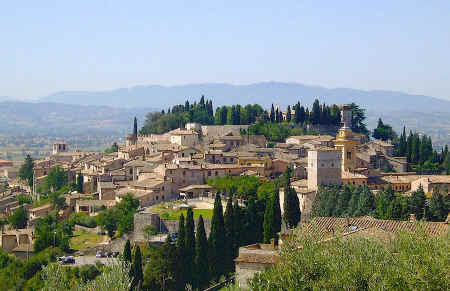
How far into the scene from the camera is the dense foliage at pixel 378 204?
3859cm

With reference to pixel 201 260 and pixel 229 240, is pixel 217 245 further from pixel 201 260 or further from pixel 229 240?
pixel 201 260

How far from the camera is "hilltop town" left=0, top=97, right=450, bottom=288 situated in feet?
139

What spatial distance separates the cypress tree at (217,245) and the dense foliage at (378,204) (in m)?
6.41

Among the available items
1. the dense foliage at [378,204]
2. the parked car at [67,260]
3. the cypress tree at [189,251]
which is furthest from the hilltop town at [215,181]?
Result: the parked car at [67,260]

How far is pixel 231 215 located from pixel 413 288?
2020 centimetres

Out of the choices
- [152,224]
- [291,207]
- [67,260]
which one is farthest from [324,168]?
[67,260]

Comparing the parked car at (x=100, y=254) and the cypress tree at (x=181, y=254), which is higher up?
the cypress tree at (x=181, y=254)

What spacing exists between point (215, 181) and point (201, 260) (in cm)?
1735

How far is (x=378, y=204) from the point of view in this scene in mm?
40594

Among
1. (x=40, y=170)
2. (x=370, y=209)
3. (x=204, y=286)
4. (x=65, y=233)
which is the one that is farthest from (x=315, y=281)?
(x=40, y=170)

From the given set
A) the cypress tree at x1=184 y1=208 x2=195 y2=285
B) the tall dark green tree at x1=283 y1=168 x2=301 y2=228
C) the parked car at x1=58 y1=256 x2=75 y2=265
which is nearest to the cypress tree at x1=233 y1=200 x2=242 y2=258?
the cypress tree at x1=184 y1=208 x2=195 y2=285

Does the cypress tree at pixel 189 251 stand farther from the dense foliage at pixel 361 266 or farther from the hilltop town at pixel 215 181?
the dense foliage at pixel 361 266

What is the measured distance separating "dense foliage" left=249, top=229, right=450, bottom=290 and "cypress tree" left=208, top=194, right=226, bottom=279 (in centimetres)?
1450

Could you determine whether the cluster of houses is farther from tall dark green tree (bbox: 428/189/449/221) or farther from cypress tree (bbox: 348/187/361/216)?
tall dark green tree (bbox: 428/189/449/221)
